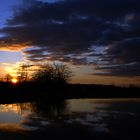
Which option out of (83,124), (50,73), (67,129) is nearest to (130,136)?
(67,129)

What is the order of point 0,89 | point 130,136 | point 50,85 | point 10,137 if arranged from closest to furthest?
1. point 10,137
2. point 130,136
3. point 0,89
4. point 50,85

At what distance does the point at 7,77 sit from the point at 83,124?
365 ft

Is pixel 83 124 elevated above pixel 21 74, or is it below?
below

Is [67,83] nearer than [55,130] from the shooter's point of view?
No

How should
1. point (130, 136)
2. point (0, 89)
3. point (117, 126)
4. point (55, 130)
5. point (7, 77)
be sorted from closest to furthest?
point (130, 136) → point (55, 130) → point (117, 126) → point (0, 89) → point (7, 77)

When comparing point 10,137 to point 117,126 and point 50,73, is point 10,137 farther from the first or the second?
point 50,73

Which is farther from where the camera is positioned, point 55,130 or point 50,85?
point 50,85

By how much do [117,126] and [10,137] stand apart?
947cm

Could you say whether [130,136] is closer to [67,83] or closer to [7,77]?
[67,83]

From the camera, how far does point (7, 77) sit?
444ft

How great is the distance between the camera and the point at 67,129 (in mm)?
23938

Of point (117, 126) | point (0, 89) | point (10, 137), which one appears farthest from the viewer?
point (0, 89)

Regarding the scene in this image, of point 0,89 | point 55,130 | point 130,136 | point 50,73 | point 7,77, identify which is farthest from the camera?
point 7,77

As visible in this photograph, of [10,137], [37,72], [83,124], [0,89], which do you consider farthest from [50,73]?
[10,137]
